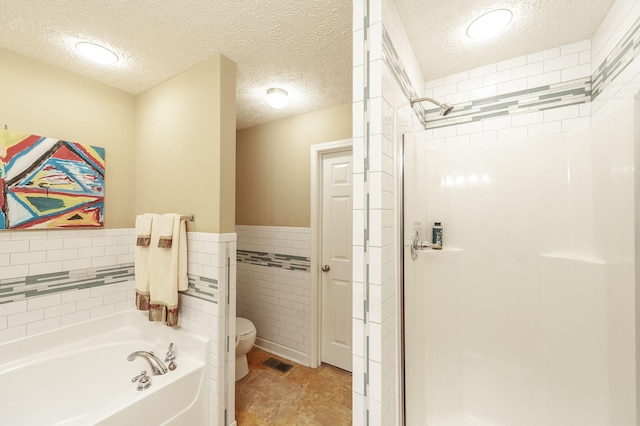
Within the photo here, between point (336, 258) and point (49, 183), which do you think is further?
point (336, 258)

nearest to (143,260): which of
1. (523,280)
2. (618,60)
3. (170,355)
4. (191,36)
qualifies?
(170,355)

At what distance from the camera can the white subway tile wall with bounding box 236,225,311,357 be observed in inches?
98.3

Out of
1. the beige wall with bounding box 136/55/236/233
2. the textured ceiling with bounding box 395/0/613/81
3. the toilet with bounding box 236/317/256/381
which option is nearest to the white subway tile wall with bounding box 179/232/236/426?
the beige wall with bounding box 136/55/236/233

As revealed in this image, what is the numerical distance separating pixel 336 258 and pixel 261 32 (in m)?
1.81

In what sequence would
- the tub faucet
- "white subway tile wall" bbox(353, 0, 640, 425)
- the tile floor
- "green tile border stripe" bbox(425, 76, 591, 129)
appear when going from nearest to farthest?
"white subway tile wall" bbox(353, 0, 640, 425), "green tile border stripe" bbox(425, 76, 591, 129), the tub faucet, the tile floor

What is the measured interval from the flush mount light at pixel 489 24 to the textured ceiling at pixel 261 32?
38 mm

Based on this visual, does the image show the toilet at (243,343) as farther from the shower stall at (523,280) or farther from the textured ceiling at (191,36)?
the textured ceiling at (191,36)

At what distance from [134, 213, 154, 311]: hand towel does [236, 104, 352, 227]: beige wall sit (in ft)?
3.75

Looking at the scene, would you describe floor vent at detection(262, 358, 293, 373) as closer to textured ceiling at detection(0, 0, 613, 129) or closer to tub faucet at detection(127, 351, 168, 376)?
tub faucet at detection(127, 351, 168, 376)

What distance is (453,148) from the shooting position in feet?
5.71

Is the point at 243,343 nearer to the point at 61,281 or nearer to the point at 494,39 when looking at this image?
the point at 61,281

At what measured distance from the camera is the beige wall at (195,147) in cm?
168

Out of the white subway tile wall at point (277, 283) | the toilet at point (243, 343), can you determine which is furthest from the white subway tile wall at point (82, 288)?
the white subway tile wall at point (277, 283)

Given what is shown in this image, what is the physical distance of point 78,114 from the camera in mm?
1891
